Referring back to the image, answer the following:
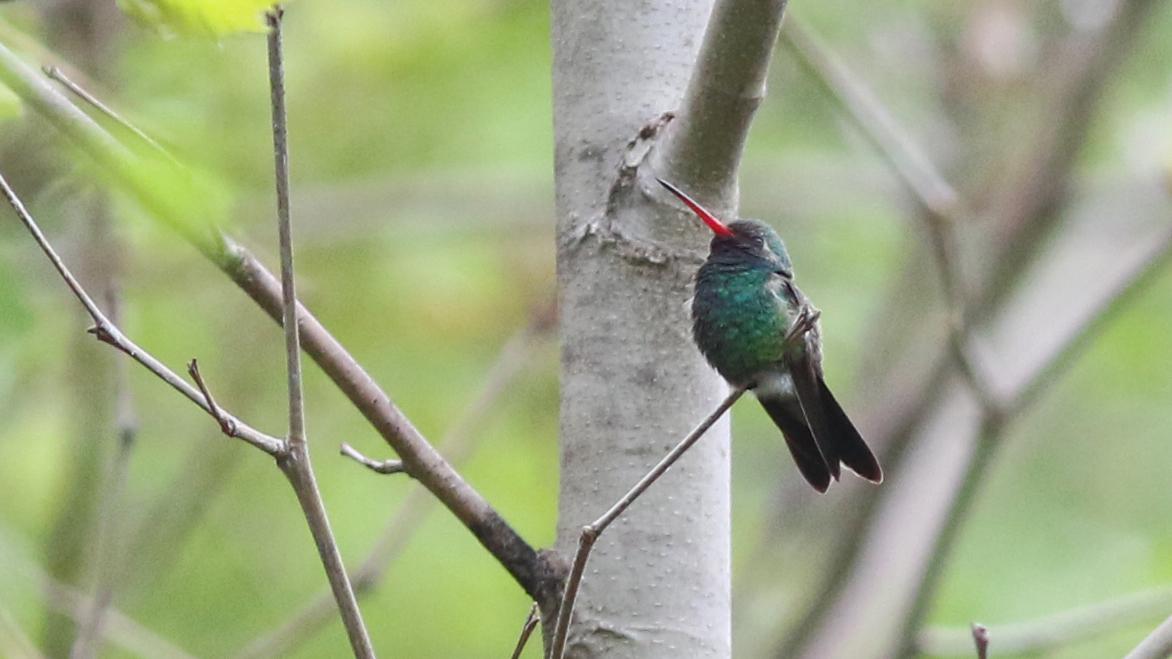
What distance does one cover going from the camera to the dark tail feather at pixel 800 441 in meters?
2.79

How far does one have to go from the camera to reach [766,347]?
276cm

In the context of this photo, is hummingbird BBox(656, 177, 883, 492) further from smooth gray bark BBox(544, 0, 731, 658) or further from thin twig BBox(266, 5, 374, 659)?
thin twig BBox(266, 5, 374, 659)

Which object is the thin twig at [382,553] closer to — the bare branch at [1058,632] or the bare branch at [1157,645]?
the bare branch at [1058,632]

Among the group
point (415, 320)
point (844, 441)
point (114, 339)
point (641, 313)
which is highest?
point (415, 320)

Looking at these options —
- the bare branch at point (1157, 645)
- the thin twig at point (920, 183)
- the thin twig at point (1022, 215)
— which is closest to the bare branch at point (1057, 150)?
the thin twig at point (1022, 215)

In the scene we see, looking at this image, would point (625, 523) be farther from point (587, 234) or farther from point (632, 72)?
point (632, 72)

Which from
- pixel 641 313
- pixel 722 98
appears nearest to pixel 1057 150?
pixel 641 313

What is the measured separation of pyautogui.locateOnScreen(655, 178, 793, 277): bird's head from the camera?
2547 mm

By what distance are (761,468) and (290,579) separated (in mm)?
2741

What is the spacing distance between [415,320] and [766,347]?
3.45m

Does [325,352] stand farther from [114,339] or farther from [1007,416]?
[1007,416]

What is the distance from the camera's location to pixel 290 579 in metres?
6.14

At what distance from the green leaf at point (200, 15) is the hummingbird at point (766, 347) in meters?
0.93

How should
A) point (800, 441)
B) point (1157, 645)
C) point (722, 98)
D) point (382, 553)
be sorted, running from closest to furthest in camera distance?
1. point (1157, 645)
2. point (722, 98)
3. point (800, 441)
4. point (382, 553)
